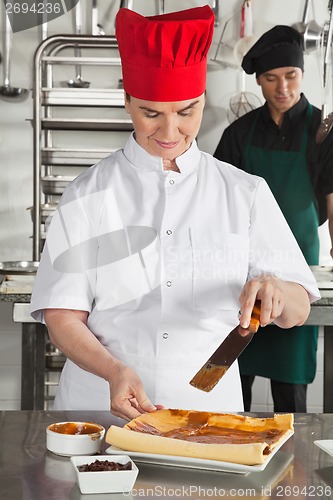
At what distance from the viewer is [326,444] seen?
1.45 meters

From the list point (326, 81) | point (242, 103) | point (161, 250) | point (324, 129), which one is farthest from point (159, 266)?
point (326, 81)

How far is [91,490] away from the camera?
1242mm

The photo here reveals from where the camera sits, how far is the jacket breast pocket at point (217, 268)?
6.07 ft

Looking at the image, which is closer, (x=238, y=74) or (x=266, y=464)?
(x=266, y=464)

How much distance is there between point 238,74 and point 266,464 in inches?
133

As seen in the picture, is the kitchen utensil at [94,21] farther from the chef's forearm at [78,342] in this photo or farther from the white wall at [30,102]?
the chef's forearm at [78,342]

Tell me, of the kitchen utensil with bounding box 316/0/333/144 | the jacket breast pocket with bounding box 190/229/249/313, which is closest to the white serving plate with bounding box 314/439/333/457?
the jacket breast pocket with bounding box 190/229/249/313

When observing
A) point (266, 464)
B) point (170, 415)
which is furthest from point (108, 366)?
point (266, 464)

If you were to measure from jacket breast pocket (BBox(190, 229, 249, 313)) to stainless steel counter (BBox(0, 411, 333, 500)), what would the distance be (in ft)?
1.40

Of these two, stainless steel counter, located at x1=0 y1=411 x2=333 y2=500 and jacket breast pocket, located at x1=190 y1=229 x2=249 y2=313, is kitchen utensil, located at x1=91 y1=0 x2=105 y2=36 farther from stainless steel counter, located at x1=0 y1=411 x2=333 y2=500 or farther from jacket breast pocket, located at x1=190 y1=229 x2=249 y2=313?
stainless steel counter, located at x1=0 y1=411 x2=333 y2=500

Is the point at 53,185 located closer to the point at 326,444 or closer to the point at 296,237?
the point at 296,237

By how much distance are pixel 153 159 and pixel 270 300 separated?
1.65ft

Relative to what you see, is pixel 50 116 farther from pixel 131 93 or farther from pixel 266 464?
pixel 266 464

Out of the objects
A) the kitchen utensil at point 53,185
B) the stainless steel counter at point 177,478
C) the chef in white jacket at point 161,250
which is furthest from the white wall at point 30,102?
the stainless steel counter at point 177,478
